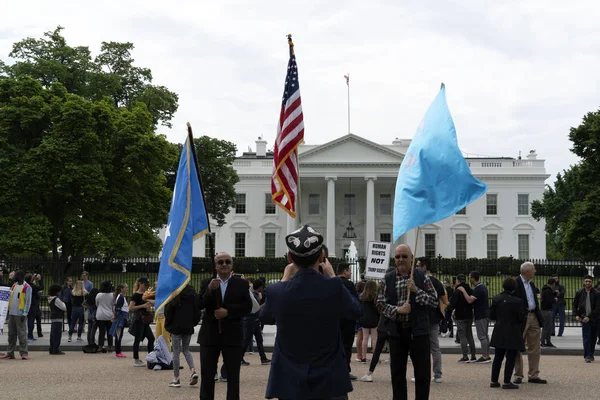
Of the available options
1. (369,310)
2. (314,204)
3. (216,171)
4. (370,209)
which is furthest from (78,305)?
(314,204)

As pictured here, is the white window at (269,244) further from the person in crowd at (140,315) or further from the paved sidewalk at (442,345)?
the person in crowd at (140,315)

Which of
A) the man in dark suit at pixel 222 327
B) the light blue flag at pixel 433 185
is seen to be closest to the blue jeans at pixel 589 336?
the light blue flag at pixel 433 185

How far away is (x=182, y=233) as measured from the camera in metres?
8.13

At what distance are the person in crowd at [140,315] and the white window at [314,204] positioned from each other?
53.0 meters

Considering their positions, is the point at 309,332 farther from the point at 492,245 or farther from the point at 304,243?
the point at 492,245

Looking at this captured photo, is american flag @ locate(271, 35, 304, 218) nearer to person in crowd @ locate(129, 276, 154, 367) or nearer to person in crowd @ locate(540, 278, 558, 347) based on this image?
person in crowd @ locate(129, 276, 154, 367)

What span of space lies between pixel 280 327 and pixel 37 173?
30626 mm

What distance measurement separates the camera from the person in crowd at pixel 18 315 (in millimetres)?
14102

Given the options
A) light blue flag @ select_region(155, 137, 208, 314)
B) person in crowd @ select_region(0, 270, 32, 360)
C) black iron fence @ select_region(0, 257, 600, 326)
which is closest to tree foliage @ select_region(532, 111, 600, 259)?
black iron fence @ select_region(0, 257, 600, 326)

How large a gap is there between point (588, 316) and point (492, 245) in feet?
179

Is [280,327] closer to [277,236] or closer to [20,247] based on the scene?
[20,247]

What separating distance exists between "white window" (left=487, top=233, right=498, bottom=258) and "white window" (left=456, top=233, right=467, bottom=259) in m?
2.10

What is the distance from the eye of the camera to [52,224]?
117ft

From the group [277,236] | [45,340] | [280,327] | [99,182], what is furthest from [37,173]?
[277,236]
